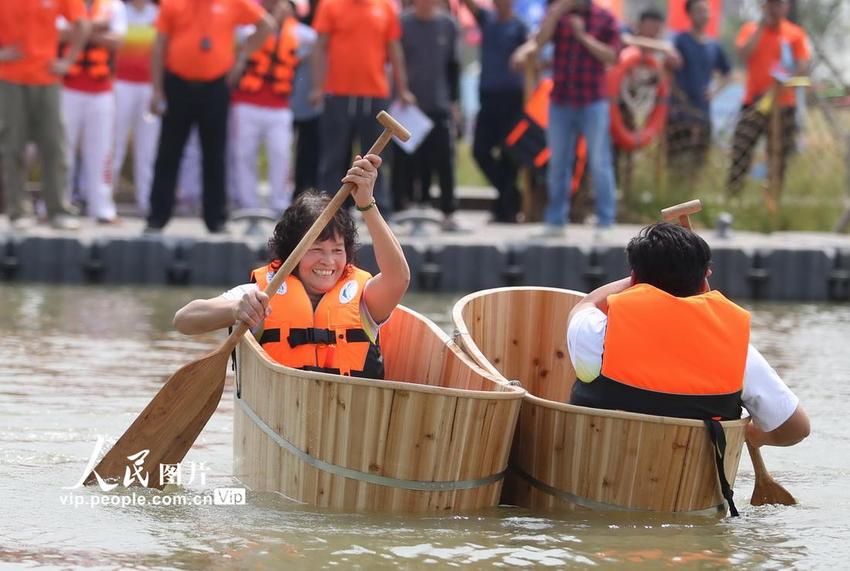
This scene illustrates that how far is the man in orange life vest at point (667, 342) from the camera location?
504cm

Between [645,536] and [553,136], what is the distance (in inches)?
250

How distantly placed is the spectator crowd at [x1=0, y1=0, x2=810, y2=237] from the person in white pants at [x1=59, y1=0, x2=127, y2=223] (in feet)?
0.05

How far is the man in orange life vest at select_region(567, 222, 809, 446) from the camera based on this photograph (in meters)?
5.04

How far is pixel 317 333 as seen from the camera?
552 cm

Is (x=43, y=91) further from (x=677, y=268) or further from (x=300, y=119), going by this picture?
(x=677, y=268)

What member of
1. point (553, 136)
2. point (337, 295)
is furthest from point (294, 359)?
point (553, 136)

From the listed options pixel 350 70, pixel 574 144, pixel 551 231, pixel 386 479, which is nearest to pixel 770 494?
pixel 386 479

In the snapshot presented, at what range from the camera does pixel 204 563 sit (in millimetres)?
4652

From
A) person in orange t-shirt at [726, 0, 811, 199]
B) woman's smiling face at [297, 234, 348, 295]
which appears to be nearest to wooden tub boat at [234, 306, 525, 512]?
woman's smiling face at [297, 234, 348, 295]

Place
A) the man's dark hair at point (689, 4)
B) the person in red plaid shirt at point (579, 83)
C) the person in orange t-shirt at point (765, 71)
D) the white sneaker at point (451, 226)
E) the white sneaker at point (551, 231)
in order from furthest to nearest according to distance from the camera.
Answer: the man's dark hair at point (689, 4) < the person in orange t-shirt at point (765, 71) < the white sneaker at point (451, 226) < the white sneaker at point (551, 231) < the person in red plaid shirt at point (579, 83)

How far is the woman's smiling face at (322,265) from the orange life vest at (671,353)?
1.02 meters

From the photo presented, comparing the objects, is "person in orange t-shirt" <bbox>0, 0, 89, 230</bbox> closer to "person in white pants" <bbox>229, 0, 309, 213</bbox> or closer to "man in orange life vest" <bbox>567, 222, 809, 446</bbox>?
"person in white pants" <bbox>229, 0, 309, 213</bbox>

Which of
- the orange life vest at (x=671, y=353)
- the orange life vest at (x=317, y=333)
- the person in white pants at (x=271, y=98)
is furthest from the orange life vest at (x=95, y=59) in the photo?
the orange life vest at (x=671, y=353)

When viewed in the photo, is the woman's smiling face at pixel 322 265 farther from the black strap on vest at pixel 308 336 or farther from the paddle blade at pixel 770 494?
the paddle blade at pixel 770 494
